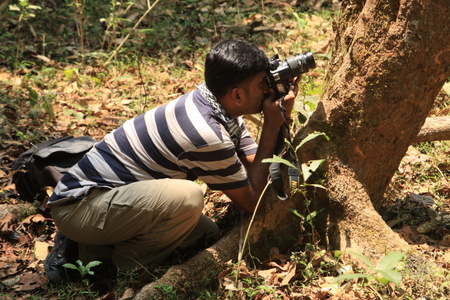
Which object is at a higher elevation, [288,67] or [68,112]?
[288,67]

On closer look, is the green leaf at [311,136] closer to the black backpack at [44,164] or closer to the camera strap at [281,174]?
the camera strap at [281,174]

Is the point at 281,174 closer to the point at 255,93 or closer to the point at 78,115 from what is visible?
the point at 255,93

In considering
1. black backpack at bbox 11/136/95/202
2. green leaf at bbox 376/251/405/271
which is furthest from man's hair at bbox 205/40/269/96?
black backpack at bbox 11/136/95/202

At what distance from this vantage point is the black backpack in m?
3.44

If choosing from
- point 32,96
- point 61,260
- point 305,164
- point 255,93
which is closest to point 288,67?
point 255,93

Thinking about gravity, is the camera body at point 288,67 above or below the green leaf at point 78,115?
above

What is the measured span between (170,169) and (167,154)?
155 mm

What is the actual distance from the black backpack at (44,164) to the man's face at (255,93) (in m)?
1.46

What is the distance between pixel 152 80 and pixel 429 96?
3.69 metres

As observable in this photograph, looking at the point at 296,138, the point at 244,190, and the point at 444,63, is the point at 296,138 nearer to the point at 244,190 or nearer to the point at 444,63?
the point at 244,190

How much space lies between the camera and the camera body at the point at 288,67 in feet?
8.69

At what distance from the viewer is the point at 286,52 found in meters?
5.68

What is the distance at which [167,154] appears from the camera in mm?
2746

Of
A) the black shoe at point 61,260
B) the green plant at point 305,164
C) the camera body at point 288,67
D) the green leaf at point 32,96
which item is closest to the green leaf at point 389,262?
the green plant at point 305,164
